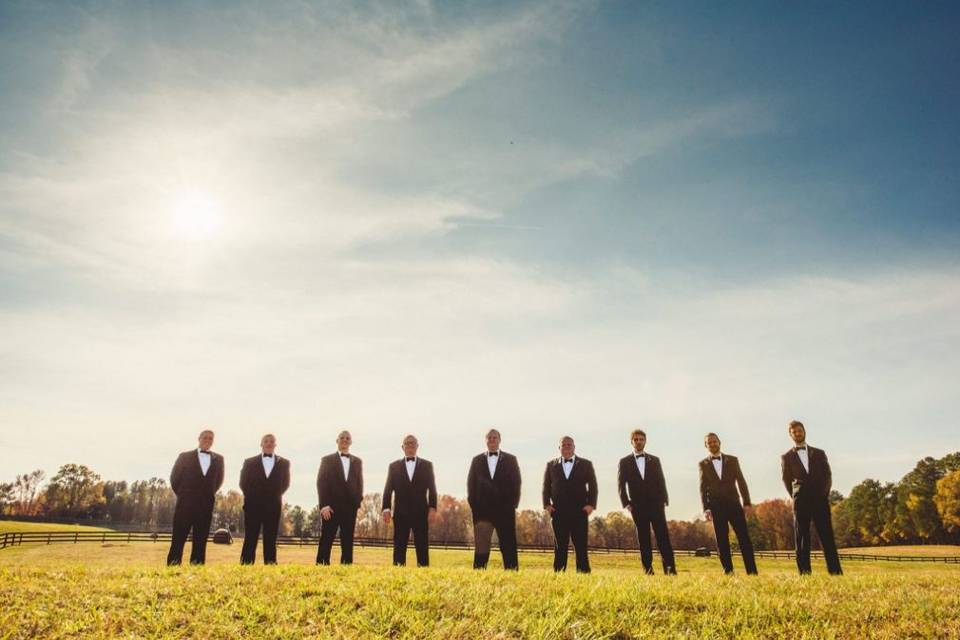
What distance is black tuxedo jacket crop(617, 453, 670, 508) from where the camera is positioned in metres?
10.1

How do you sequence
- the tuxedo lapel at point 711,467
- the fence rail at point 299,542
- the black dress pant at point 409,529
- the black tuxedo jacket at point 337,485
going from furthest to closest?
the fence rail at point 299,542
the black tuxedo jacket at point 337,485
the tuxedo lapel at point 711,467
the black dress pant at point 409,529

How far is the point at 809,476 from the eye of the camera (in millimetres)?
9781

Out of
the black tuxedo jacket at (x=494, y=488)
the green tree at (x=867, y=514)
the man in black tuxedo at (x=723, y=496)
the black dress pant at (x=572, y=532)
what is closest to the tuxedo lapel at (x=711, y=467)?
the man in black tuxedo at (x=723, y=496)

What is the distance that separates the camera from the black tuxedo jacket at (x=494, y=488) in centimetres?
1005

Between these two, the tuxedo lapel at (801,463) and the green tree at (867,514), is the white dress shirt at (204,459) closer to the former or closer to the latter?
the tuxedo lapel at (801,463)

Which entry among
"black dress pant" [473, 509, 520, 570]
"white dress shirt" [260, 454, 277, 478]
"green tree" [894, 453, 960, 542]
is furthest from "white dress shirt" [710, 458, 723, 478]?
"green tree" [894, 453, 960, 542]

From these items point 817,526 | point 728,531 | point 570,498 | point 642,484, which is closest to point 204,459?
point 570,498

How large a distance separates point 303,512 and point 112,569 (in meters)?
119

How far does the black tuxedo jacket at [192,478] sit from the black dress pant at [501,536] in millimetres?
4912

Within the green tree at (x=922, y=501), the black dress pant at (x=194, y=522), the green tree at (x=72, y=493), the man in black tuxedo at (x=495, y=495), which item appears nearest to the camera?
the black dress pant at (x=194, y=522)

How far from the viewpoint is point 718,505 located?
10.2m

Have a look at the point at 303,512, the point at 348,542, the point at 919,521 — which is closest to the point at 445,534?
the point at 303,512

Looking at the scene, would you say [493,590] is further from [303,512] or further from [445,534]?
[303,512]

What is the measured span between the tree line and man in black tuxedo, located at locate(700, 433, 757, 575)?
39.9m
